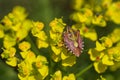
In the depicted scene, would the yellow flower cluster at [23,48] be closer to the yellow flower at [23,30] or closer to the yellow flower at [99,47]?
the yellow flower at [23,30]

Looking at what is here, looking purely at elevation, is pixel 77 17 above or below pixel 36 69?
above

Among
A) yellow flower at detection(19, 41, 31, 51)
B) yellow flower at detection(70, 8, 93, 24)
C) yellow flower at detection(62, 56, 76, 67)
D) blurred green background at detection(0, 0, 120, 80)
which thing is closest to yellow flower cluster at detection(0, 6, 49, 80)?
yellow flower at detection(19, 41, 31, 51)

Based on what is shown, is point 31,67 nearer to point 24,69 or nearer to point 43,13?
point 24,69

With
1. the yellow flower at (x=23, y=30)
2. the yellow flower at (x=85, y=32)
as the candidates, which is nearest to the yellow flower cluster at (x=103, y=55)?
the yellow flower at (x=85, y=32)

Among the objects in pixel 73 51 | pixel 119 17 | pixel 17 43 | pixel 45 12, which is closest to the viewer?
pixel 73 51

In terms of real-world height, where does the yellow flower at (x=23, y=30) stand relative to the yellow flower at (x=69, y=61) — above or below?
above

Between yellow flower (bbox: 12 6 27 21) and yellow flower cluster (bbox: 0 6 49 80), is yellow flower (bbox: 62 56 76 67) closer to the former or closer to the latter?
yellow flower cluster (bbox: 0 6 49 80)

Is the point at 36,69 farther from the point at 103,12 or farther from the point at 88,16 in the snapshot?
the point at 103,12

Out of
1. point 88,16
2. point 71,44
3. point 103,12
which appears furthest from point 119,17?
point 71,44

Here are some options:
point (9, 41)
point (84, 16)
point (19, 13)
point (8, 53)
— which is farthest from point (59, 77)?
point (19, 13)
